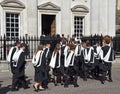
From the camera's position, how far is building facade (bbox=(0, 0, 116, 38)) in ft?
82.9

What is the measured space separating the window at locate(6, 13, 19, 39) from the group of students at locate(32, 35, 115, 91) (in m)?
10.5

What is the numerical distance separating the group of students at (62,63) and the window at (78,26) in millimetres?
12611

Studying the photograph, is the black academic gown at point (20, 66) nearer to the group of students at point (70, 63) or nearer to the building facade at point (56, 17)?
the group of students at point (70, 63)

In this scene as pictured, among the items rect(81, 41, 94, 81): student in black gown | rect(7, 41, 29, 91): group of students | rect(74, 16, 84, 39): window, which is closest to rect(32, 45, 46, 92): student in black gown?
rect(7, 41, 29, 91): group of students

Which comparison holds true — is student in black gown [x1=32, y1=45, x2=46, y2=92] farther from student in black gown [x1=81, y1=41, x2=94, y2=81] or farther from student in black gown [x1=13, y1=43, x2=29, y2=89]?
student in black gown [x1=81, y1=41, x2=94, y2=81]

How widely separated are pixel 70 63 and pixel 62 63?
0.40m

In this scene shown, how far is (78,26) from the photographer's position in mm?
28797

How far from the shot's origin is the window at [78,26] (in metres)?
28.6

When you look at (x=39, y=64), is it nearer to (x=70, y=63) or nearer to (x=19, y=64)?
(x=19, y=64)

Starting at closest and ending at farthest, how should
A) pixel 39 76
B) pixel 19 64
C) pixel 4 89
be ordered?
pixel 19 64, pixel 39 76, pixel 4 89

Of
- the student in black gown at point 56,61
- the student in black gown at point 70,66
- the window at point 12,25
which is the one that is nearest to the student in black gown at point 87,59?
the student in black gown at point 70,66

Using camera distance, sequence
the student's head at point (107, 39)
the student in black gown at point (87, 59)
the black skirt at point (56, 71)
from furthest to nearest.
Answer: the student in black gown at point (87, 59) → the student's head at point (107, 39) → the black skirt at point (56, 71)

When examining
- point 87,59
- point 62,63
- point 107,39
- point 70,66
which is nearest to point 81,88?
point 70,66

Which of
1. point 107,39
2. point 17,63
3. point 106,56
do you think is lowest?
point 17,63
